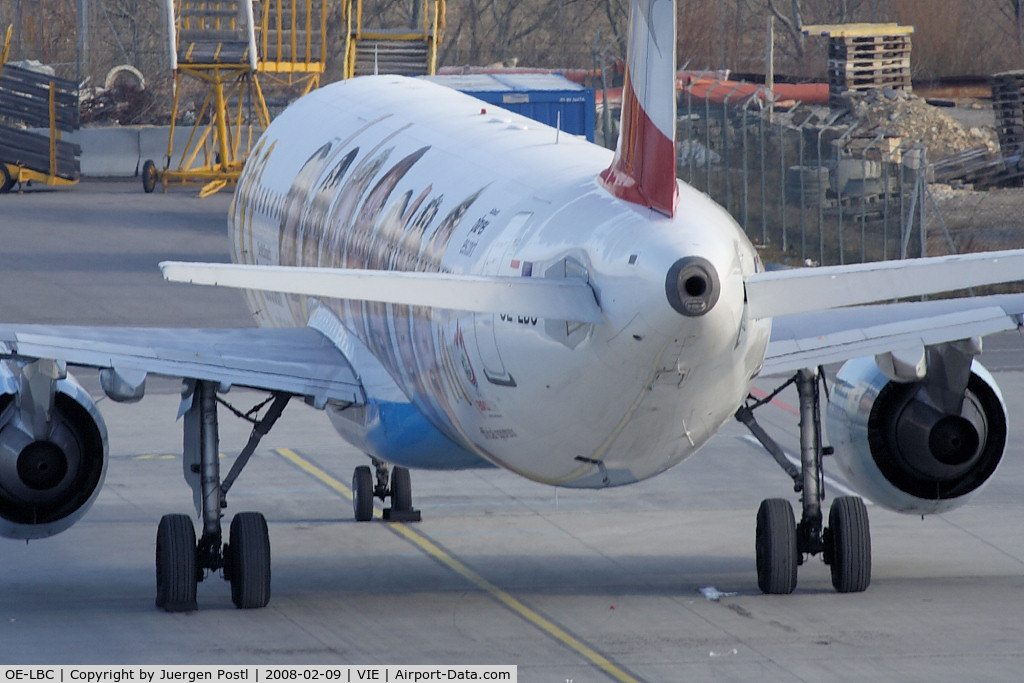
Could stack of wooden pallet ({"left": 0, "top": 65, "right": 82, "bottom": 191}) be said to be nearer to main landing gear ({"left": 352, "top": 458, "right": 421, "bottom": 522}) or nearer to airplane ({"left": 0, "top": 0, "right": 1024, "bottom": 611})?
airplane ({"left": 0, "top": 0, "right": 1024, "bottom": 611})

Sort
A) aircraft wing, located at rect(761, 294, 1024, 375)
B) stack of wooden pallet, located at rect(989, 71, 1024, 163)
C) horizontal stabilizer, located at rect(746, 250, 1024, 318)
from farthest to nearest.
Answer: stack of wooden pallet, located at rect(989, 71, 1024, 163)
aircraft wing, located at rect(761, 294, 1024, 375)
horizontal stabilizer, located at rect(746, 250, 1024, 318)

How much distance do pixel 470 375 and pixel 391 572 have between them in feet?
15.5

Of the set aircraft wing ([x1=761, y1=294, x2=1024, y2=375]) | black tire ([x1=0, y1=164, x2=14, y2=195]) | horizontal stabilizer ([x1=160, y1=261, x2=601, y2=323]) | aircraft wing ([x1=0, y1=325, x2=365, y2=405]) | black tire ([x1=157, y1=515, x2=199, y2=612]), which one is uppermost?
horizontal stabilizer ([x1=160, y1=261, x2=601, y2=323])

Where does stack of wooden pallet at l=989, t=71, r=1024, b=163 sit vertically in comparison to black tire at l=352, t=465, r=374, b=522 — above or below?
above

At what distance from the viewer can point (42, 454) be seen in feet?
56.3

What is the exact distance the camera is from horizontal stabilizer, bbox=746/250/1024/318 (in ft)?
41.3

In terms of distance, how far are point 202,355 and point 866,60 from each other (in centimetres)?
4579

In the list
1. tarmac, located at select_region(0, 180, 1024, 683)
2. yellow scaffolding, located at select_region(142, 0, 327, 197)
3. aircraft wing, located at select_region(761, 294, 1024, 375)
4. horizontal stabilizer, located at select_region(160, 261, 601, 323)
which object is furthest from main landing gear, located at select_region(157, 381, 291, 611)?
yellow scaffolding, located at select_region(142, 0, 327, 197)

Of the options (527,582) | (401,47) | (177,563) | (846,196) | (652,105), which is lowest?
(527,582)

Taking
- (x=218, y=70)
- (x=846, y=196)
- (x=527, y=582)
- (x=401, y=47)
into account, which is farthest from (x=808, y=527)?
(x=401, y=47)

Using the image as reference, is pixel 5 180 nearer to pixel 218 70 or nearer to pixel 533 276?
pixel 218 70

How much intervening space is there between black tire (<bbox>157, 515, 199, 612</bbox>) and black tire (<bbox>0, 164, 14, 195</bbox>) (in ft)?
142

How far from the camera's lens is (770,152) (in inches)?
2004

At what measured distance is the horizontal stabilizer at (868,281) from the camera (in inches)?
496
